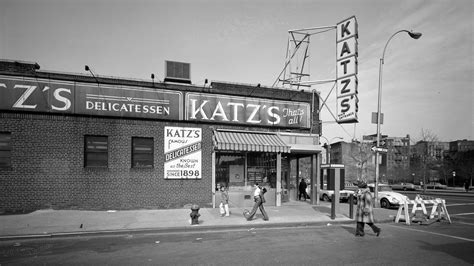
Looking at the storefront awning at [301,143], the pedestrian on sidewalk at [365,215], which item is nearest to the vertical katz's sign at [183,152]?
the storefront awning at [301,143]

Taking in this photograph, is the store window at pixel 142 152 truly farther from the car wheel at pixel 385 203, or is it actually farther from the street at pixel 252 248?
the car wheel at pixel 385 203

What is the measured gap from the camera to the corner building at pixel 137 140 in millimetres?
13227

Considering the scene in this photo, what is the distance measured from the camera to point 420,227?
11.5 meters

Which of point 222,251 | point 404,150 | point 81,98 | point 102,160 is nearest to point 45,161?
point 102,160

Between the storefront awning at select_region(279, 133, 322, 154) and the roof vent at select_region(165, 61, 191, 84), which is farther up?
the roof vent at select_region(165, 61, 191, 84)

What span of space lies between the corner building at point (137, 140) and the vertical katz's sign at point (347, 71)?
2.15 metres

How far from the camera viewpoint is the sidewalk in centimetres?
985

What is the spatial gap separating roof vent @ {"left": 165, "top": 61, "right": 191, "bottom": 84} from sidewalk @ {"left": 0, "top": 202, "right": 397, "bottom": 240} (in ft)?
21.5

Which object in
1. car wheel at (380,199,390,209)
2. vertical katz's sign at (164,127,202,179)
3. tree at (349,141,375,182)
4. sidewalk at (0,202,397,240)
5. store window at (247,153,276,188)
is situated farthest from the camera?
tree at (349,141,375,182)

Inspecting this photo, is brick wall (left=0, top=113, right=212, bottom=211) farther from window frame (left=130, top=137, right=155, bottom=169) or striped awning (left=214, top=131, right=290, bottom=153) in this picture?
striped awning (left=214, top=131, right=290, bottom=153)

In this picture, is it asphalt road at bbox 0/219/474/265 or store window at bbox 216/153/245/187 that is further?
store window at bbox 216/153/245/187

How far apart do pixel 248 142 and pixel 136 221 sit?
21.0 ft

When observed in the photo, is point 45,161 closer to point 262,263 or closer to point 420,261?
point 262,263

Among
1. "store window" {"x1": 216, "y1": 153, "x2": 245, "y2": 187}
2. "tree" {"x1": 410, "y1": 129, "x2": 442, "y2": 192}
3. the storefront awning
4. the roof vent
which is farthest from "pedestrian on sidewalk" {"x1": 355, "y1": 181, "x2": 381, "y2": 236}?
"tree" {"x1": 410, "y1": 129, "x2": 442, "y2": 192}
